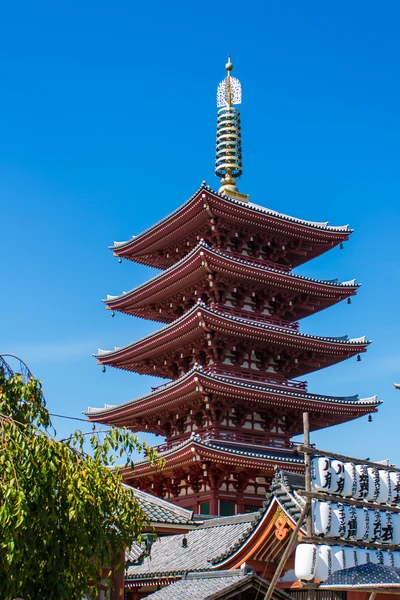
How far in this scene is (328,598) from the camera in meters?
14.5

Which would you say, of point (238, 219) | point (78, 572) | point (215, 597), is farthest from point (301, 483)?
point (238, 219)

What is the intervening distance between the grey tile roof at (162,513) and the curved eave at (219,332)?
1066 centimetres

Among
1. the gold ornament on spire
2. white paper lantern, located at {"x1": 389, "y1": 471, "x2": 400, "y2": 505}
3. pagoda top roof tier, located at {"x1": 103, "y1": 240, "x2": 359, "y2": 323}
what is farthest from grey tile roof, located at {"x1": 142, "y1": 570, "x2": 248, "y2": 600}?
the gold ornament on spire

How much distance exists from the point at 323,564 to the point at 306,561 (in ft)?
0.80

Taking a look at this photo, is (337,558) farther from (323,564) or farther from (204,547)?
(204,547)

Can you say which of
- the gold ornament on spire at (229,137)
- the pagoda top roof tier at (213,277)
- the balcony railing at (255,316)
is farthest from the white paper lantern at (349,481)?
the gold ornament on spire at (229,137)

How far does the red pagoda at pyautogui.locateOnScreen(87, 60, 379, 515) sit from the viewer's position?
95.6 ft

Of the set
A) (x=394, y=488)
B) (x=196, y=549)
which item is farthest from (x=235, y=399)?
(x=394, y=488)

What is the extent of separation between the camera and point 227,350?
31.3 m

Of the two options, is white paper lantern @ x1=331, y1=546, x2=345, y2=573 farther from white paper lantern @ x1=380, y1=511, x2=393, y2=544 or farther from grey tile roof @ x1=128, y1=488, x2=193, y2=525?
grey tile roof @ x1=128, y1=488, x2=193, y2=525

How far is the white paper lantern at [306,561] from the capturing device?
10625 millimetres

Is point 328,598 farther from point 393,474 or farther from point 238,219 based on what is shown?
point 238,219

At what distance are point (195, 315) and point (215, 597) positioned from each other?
18.3m

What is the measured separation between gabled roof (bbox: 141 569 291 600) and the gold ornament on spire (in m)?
23.7
